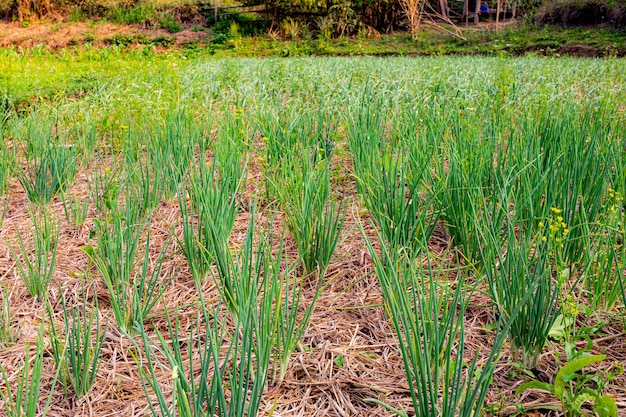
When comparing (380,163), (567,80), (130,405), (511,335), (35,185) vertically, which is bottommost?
(130,405)

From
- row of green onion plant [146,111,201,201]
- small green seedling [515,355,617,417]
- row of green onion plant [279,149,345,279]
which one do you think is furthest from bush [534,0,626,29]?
small green seedling [515,355,617,417]

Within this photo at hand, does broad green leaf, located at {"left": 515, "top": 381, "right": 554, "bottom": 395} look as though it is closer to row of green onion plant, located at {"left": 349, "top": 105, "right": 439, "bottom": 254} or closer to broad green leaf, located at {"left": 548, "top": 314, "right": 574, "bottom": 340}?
broad green leaf, located at {"left": 548, "top": 314, "right": 574, "bottom": 340}

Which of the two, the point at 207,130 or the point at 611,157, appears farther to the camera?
the point at 207,130

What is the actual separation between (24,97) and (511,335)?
475cm

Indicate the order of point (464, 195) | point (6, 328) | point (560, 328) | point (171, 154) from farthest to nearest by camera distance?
point (171, 154) → point (464, 195) → point (6, 328) → point (560, 328)

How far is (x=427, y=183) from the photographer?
1.96m

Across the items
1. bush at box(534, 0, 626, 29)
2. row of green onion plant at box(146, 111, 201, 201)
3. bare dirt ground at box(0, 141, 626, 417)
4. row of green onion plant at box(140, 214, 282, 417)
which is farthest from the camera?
bush at box(534, 0, 626, 29)

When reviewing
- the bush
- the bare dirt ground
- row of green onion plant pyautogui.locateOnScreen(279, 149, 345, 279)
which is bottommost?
the bare dirt ground

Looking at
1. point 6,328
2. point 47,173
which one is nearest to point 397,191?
point 6,328

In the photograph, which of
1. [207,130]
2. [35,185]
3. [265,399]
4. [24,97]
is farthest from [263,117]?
[24,97]

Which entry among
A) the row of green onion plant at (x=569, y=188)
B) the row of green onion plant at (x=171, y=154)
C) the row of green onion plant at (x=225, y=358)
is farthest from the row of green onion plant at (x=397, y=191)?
the row of green onion plant at (x=171, y=154)

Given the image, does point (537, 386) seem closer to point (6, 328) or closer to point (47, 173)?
point (6, 328)

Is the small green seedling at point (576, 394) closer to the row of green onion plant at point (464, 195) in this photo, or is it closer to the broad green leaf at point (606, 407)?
the broad green leaf at point (606, 407)

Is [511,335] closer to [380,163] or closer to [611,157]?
Result: [380,163]
